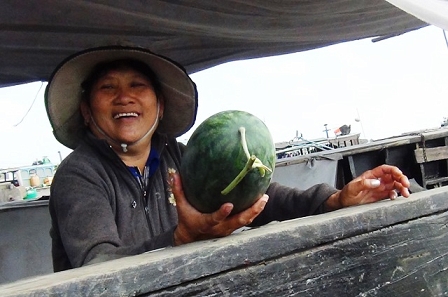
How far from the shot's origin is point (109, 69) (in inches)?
73.2

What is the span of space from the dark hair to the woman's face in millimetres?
21

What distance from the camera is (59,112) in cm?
191

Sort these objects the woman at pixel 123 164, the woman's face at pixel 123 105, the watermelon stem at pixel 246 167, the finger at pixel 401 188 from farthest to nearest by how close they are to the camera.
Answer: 1. the woman's face at pixel 123 105
2. the woman at pixel 123 164
3. the finger at pixel 401 188
4. the watermelon stem at pixel 246 167

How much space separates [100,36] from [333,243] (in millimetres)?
1920

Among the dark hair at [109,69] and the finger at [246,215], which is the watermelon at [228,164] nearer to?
the finger at [246,215]

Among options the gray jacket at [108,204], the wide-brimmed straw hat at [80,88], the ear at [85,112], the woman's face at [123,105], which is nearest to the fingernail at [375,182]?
the gray jacket at [108,204]

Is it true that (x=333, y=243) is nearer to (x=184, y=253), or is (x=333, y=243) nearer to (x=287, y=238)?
(x=287, y=238)

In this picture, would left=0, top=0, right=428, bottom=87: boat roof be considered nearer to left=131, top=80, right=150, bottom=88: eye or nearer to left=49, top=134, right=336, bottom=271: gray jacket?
left=131, top=80, right=150, bottom=88: eye

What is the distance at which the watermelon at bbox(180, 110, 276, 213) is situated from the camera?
1.00 meters

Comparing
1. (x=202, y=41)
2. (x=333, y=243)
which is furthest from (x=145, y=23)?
(x=333, y=243)

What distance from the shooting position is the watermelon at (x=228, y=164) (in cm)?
100

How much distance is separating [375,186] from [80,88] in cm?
120

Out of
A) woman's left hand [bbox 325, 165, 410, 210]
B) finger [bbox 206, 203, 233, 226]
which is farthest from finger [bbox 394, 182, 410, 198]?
finger [bbox 206, 203, 233, 226]

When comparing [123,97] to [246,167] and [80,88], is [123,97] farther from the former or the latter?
[246,167]
